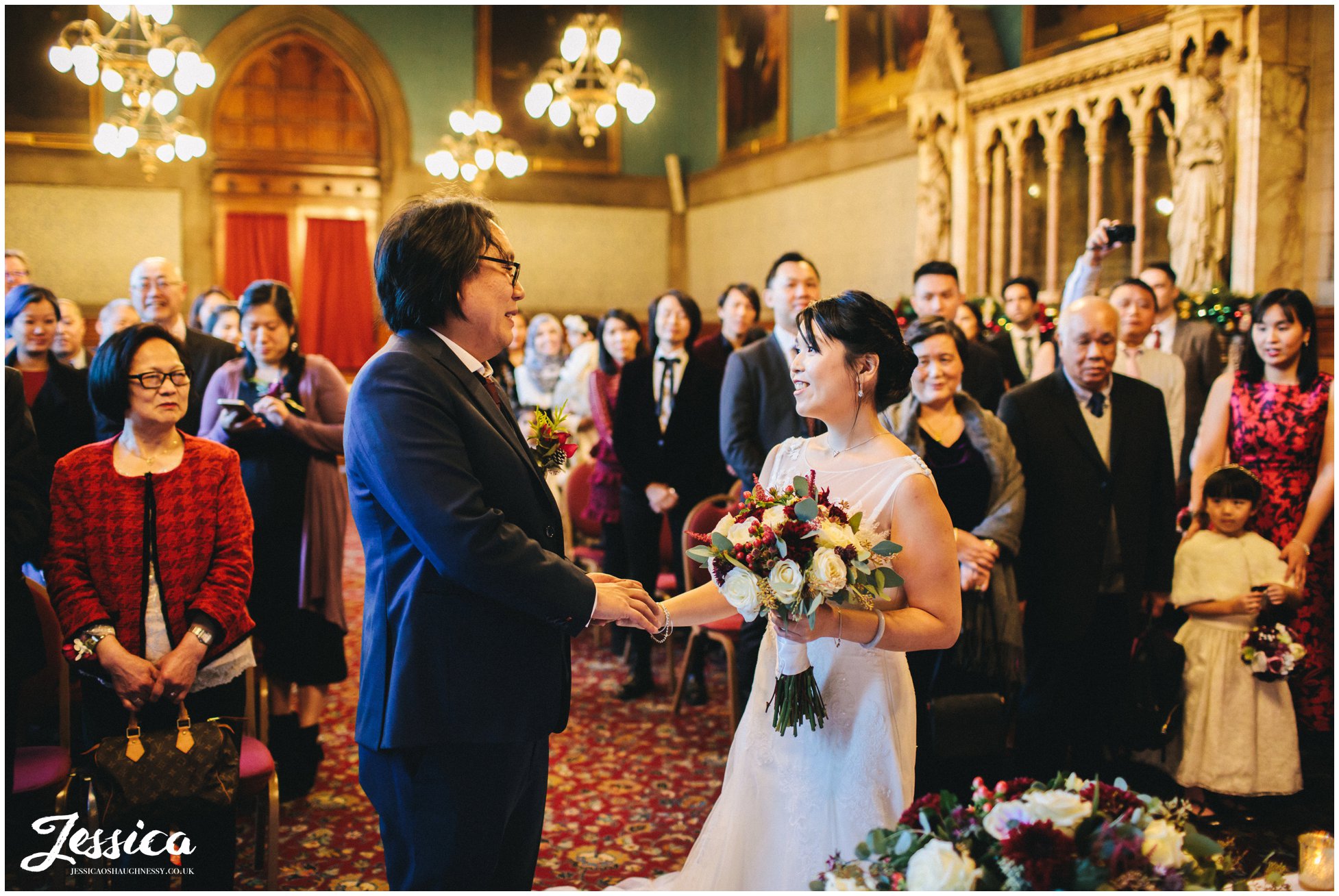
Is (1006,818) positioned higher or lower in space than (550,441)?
lower

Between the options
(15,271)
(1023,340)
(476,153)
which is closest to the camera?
(15,271)

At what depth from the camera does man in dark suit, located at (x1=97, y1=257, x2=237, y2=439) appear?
4449 mm

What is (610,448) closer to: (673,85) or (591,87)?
(591,87)

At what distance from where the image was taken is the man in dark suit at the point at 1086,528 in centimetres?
360

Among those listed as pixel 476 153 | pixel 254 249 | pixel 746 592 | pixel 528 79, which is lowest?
pixel 746 592

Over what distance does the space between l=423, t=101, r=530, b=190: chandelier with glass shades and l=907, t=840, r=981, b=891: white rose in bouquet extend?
1018 centimetres

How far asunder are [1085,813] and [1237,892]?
27cm

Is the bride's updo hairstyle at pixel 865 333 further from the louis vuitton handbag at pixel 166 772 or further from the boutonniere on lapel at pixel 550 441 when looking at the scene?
the louis vuitton handbag at pixel 166 772

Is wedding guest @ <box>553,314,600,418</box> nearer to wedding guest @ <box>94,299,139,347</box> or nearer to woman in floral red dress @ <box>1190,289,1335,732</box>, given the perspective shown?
wedding guest @ <box>94,299,139,347</box>

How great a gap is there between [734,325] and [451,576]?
4.17 m

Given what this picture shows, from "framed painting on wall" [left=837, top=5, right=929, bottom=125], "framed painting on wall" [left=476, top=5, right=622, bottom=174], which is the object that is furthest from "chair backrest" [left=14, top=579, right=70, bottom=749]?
"framed painting on wall" [left=476, top=5, right=622, bottom=174]

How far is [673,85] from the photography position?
14734mm

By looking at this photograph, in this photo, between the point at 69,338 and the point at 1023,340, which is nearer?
the point at 69,338

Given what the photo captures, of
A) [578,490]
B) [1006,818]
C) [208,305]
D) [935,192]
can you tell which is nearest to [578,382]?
[578,490]
